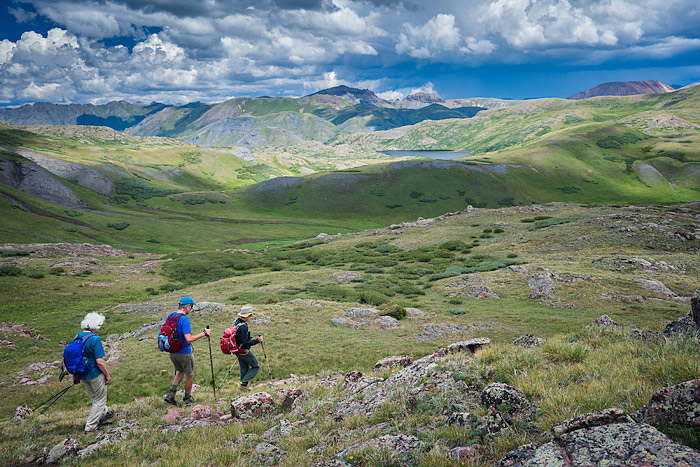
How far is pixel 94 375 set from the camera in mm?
11023

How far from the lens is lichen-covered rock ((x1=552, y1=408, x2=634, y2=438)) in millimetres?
4945

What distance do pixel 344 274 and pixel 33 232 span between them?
85.1 m

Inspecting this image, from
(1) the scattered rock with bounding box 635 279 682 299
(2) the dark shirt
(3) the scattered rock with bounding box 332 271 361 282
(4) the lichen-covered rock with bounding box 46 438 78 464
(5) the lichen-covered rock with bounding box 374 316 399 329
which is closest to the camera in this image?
(4) the lichen-covered rock with bounding box 46 438 78 464

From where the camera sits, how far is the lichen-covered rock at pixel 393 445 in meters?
6.22

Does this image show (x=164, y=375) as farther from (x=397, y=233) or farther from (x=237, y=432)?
(x=397, y=233)

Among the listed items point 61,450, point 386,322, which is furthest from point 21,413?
point 386,322

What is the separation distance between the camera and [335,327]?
26906 mm

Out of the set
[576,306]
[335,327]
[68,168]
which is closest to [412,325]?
[335,327]

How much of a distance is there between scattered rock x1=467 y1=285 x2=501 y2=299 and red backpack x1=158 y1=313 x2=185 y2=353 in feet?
93.2

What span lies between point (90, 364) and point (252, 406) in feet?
18.5

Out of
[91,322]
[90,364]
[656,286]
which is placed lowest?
[656,286]

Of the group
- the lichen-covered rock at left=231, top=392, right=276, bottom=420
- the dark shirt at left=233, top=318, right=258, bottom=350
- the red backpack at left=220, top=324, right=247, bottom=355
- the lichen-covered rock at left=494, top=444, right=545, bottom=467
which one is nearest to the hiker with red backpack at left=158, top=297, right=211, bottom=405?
the red backpack at left=220, top=324, right=247, bottom=355

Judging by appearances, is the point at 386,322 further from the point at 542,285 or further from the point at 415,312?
the point at 542,285

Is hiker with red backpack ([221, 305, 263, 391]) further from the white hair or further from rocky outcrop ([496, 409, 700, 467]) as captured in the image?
rocky outcrop ([496, 409, 700, 467])
